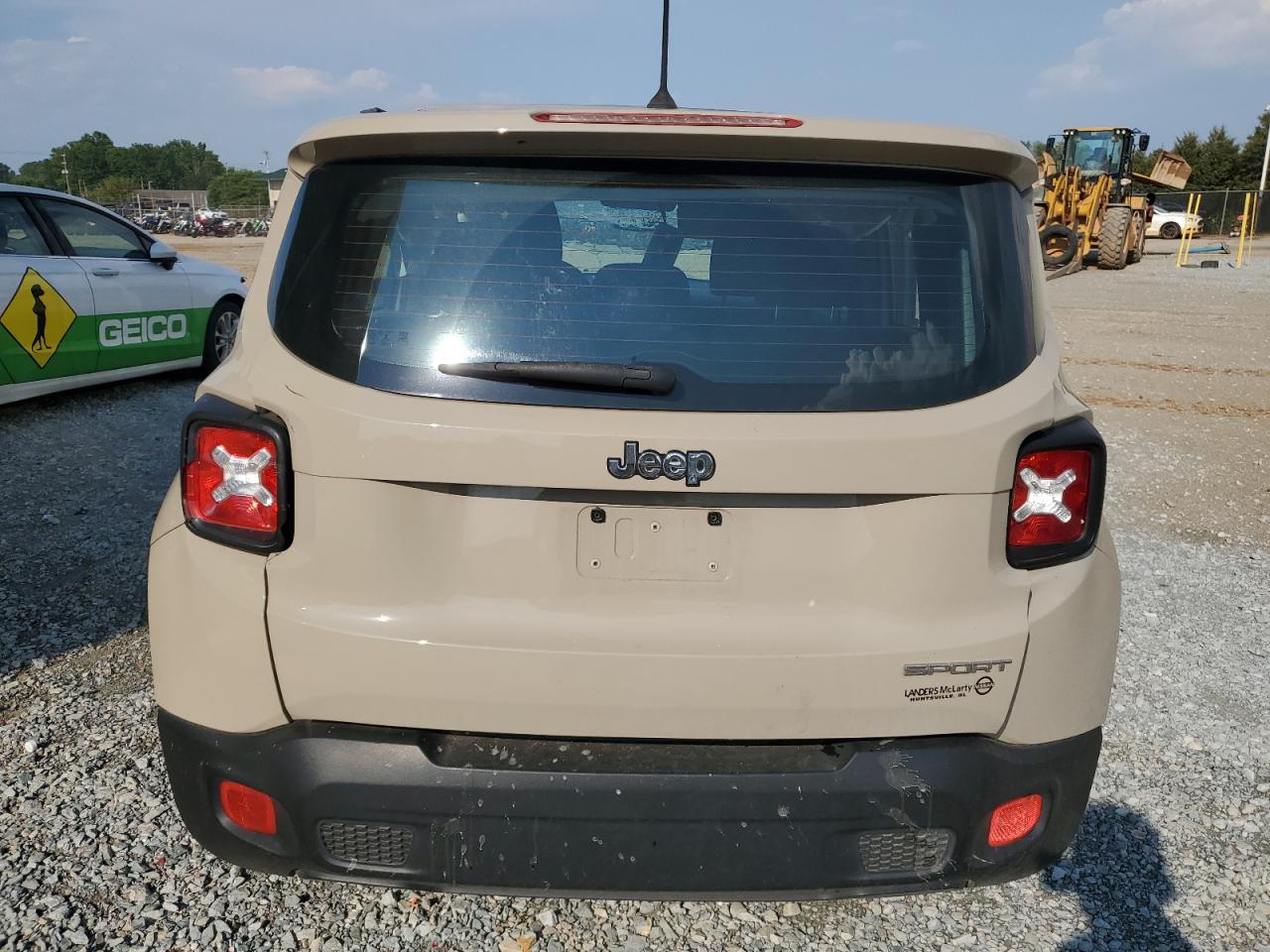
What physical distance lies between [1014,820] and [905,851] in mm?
237

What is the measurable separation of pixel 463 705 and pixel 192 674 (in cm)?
56

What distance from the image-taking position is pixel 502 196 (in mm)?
1976

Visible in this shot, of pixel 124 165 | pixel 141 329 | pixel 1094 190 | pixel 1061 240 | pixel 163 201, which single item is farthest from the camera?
pixel 124 165

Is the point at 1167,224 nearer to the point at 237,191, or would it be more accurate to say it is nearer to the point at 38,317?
the point at 38,317

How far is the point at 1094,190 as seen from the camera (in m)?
24.1

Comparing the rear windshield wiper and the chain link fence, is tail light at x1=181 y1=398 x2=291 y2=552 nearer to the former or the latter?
the rear windshield wiper

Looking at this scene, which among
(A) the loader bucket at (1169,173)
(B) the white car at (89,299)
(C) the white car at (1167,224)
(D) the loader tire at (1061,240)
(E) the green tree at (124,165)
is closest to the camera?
(D) the loader tire at (1061,240)

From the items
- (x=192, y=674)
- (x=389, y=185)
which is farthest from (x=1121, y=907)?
(x=389, y=185)

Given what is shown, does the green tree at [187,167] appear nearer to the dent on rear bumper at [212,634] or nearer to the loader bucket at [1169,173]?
the loader bucket at [1169,173]

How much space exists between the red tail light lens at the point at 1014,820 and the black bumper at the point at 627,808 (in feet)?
0.07

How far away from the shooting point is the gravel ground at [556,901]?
248cm

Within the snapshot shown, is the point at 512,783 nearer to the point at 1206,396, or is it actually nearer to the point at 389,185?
the point at 389,185

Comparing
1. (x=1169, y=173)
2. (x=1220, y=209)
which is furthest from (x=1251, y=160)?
(x=1169, y=173)

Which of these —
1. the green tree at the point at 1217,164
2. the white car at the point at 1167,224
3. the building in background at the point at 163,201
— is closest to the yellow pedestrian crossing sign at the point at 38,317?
the white car at the point at 1167,224
